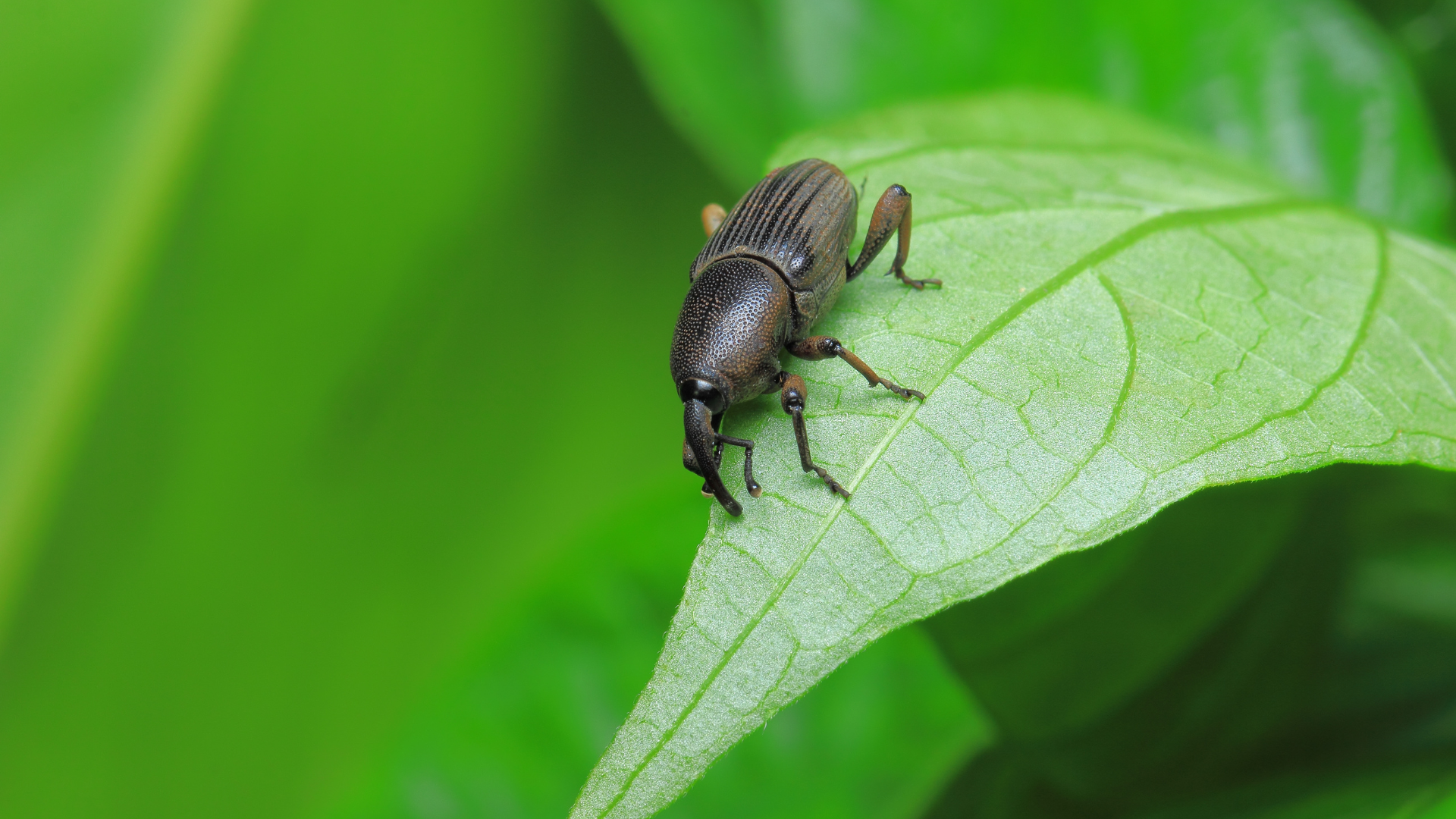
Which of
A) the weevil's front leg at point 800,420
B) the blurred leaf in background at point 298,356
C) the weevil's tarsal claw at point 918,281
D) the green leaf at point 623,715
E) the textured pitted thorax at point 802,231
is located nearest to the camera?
the weevil's front leg at point 800,420

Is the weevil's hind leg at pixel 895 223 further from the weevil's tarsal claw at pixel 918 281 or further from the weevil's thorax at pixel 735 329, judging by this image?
the weevil's thorax at pixel 735 329

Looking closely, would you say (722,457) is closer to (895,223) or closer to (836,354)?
(836,354)

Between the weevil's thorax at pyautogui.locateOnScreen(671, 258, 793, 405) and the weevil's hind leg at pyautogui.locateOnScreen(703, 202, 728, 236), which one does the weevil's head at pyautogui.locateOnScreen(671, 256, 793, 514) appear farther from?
the weevil's hind leg at pyautogui.locateOnScreen(703, 202, 728, 236)

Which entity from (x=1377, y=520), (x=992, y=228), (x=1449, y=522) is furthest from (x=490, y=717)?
(x=1449, y=522)

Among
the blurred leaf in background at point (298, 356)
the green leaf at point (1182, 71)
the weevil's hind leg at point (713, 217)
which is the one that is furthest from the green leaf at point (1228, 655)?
the blurred leaf in background at point (298, 356)

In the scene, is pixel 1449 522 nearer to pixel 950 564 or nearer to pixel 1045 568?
pixel 1045 568

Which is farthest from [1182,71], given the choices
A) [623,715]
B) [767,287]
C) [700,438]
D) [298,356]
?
[298,356]
